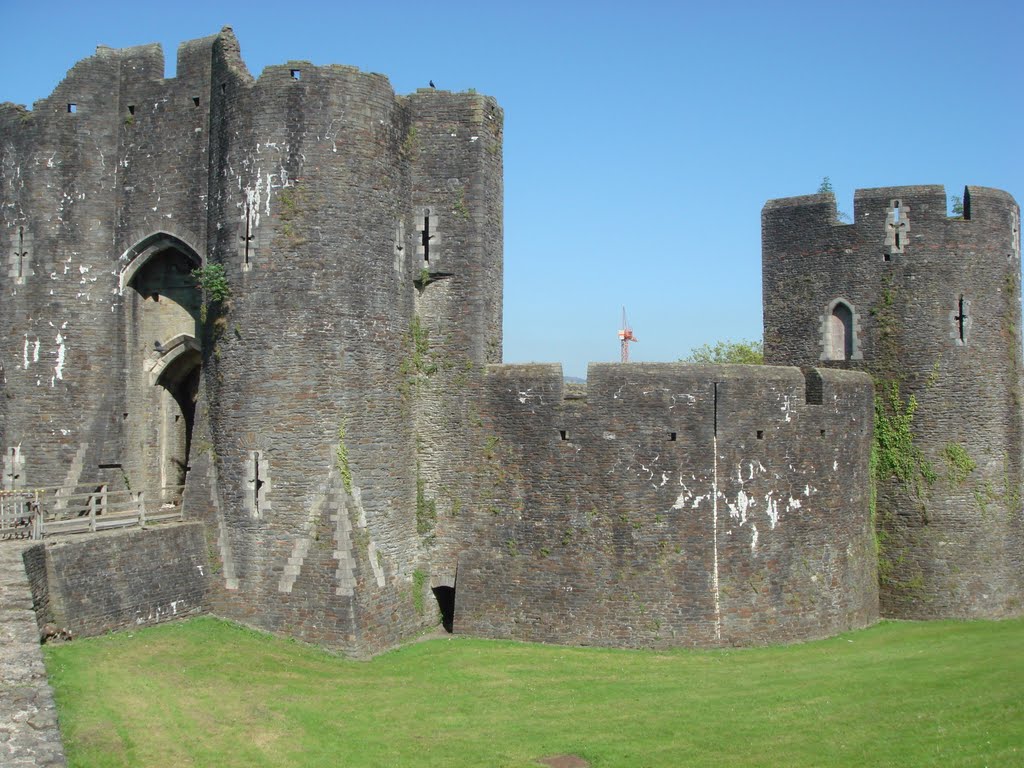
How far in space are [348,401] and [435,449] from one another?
2.41 m

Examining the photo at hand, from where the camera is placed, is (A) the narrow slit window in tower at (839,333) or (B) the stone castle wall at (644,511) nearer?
(B) the stone castle wall at (644,511)

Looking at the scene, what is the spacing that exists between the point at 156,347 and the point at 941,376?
17372 mm

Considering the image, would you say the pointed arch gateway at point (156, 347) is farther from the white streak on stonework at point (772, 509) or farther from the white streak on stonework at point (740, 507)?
the white streak on stonework at point (772, 509)

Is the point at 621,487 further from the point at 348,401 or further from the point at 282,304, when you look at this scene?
the point at 282,304

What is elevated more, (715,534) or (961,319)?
(961,319)

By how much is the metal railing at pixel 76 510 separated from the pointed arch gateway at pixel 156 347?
1.67 ft

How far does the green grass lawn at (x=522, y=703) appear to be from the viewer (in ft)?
45.4

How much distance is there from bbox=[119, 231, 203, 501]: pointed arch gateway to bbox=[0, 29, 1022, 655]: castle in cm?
7

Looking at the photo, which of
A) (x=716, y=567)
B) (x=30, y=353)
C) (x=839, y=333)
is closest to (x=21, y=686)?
(x=30, y=353)

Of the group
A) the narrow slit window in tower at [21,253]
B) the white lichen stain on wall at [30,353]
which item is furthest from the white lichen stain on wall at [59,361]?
the narrow slit window in tower at [21,253]

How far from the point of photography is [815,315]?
24828mm

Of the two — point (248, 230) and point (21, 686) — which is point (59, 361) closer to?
point (248, 230)

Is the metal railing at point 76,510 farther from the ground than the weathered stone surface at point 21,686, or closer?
farther from the ground

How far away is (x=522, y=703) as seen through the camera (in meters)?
16.6
